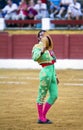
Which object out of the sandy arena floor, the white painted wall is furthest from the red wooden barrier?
the sandy arena floor

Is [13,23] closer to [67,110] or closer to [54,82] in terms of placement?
[67,110]

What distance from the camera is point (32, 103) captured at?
9867 millimetres

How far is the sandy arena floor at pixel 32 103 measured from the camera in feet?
25.2

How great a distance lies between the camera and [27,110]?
899cm

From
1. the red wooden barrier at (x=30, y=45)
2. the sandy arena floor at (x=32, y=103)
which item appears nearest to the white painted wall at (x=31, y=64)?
the red wooden barrier at (x=30, y=45)

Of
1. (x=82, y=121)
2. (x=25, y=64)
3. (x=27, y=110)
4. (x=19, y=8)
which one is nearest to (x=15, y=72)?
(x=25, y=64)

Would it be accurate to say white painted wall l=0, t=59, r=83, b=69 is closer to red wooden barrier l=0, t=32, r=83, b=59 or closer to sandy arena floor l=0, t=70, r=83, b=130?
red wooden barrier l=0, t=32, r=83, b=59

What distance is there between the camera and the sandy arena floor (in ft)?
25.2

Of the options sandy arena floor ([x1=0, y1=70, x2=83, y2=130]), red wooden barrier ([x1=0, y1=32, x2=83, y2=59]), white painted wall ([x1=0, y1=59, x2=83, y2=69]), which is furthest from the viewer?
red wooden barrier ([x1=0, y1=32, x2=83, y2=59])

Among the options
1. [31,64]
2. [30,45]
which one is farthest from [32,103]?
[30,45]

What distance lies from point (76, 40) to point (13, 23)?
2.43 meters

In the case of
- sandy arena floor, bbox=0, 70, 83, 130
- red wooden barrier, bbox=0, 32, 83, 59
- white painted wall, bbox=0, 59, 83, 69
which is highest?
sandy arena floor, bbox=0, 70, 83, 130

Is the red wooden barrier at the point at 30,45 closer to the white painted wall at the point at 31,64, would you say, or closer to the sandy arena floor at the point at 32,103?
the white painted wall at the point at 31,64

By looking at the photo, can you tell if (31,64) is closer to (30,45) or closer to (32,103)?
(30,45)
